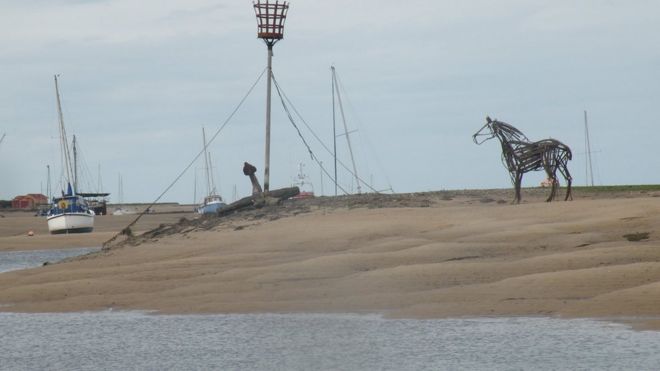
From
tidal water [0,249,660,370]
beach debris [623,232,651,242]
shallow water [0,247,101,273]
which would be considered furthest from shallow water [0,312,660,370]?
shallow water [0,247,101,273]

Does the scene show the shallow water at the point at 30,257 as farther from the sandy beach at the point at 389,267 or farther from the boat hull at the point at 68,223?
the boat hull at the point at 68,223

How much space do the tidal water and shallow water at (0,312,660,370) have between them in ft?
0.04

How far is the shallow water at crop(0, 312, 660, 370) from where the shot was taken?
14391 mm

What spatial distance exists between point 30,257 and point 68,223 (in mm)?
18834

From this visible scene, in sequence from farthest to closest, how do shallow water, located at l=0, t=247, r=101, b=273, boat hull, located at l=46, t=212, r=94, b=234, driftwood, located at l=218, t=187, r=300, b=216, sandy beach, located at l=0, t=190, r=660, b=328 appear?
1. boat hull, located at l=46, t=212, r=94, b=234
2. shallow water, located at l=0, t=247, r=101, b=273
3. driftwood, located at l=218, t=187, r=300, b=216
4. sandy beach, located at l=0, t=190, r=660, b=328

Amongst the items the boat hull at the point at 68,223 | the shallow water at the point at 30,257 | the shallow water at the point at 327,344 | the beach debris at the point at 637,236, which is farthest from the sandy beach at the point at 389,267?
the boat hull at the point at 68,223

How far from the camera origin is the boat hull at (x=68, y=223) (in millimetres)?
59000

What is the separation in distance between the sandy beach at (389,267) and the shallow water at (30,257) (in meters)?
5.66

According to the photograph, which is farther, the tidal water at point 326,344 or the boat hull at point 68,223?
the boat hull at point 68,223

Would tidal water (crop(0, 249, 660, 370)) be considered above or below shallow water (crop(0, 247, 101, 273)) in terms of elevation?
below

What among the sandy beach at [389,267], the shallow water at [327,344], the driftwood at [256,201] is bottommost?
the shallow water at [327,344]

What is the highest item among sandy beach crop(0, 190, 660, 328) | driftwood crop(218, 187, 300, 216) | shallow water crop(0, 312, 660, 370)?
driftwood crop(218, 187, 300, 216)

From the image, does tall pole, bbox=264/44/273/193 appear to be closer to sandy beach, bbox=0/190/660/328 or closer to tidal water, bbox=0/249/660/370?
sandy beach, bbox=0/190/660/328

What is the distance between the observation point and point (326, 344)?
626 inches
